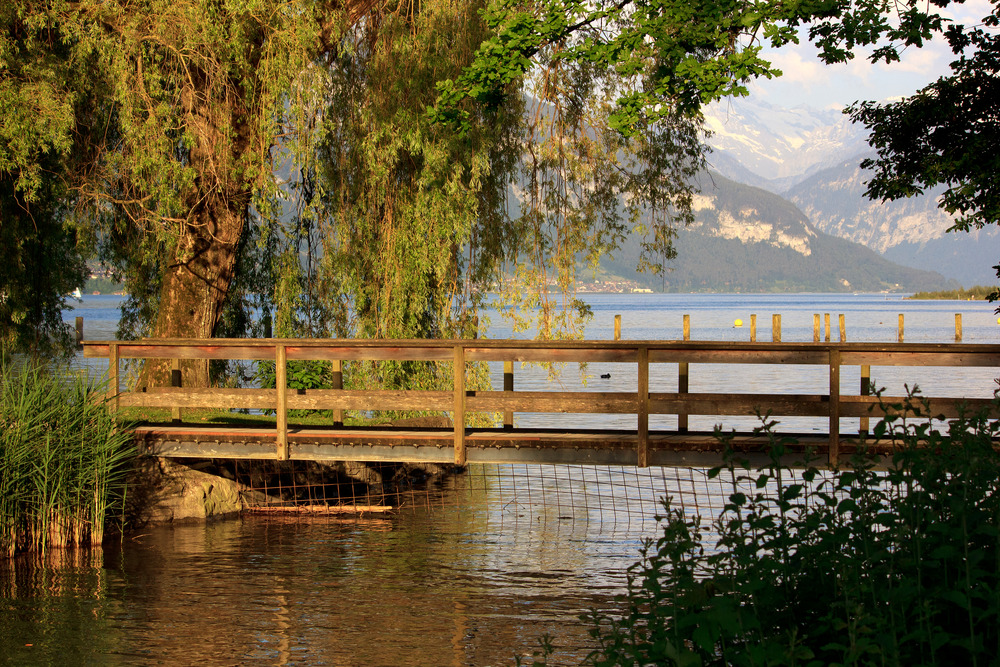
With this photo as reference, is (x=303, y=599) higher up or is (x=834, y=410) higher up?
(x=834, y=410)

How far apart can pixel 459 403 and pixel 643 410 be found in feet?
5.99

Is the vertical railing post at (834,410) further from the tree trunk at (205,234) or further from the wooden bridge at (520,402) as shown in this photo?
the tree trunk at (205,234)

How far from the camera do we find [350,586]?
9.34 metres

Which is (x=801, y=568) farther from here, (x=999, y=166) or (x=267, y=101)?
(x=267, y=101)

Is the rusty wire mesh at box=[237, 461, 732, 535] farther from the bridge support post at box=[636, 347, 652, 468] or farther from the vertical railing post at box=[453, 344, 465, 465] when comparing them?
the vertical railing post at box=[453, 344, 465, 465]

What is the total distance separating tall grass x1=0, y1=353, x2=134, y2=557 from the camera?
392 inches

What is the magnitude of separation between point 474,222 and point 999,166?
6.47m

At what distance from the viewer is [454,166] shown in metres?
13.0

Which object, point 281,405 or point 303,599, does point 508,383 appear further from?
point 303,599

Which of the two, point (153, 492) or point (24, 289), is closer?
point (153, 492)

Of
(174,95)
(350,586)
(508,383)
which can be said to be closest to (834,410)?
(508,383)

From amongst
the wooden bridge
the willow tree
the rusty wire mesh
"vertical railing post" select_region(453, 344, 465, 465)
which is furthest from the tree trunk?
"vertical railing post" select_region(453, 344, 465, 465)

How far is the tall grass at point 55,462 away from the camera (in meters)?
9.96

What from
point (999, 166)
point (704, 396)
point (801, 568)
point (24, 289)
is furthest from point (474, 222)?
point (801, 568)
